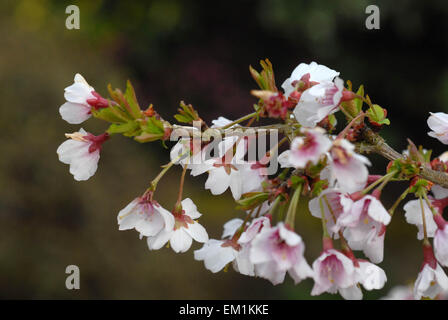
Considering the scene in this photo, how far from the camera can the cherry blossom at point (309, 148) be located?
2.53ft

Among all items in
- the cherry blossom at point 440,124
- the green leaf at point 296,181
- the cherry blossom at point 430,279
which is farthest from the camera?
the cherry blossom at point 440,124

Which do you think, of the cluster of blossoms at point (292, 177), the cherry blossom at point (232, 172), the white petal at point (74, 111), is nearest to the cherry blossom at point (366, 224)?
the cluster of blossoms at point (292, 177)

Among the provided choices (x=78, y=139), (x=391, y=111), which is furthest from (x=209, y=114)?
(x=78, y=139)

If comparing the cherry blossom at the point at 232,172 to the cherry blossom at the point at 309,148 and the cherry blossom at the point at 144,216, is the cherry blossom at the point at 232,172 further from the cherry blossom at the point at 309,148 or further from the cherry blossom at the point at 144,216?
the cherry blossom at the point at 309,148

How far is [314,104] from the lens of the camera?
91 centimetres

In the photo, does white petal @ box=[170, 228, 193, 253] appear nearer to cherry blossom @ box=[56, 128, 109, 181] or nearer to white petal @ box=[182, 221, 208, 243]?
white petal @ box=[182, 221, 208, 243]

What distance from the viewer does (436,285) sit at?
3.25ft

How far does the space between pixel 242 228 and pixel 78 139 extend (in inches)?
15.6

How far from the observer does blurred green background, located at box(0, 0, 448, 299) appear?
295cm

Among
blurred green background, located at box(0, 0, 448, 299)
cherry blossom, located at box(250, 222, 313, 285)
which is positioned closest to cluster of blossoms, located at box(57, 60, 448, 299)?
cherry blossom, located at box(250, 222, 313, 285)

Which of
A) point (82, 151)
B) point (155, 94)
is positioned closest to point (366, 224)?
point (82, 151)

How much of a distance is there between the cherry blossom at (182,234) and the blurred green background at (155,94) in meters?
1.99

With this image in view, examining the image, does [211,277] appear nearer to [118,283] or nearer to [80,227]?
[118,283]

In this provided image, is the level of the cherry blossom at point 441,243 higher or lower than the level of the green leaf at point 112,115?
lower
